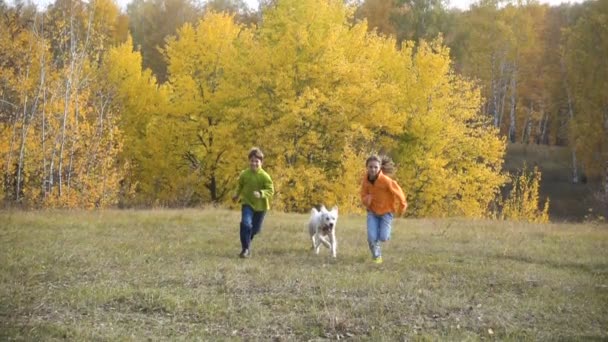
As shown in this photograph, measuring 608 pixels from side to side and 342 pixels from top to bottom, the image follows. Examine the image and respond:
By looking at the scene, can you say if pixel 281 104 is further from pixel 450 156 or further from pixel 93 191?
pixel 450 156

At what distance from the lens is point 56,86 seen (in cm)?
2322

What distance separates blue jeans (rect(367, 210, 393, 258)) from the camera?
10.7 meters

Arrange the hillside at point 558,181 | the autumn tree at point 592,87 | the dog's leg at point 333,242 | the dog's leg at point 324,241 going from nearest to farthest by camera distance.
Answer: the dog's leg at point 333,242 < the dog's leg at point 324,241 < the autumn tree at point 592,87 < the hillside at point 558,181

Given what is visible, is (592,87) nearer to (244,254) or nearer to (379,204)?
(379,204)

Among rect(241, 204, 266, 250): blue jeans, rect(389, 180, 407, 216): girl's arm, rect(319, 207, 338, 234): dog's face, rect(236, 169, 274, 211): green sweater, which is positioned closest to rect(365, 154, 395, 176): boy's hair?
rect(389, 180, 407, 216): girl's arm

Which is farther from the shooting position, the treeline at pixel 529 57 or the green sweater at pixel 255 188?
the treeline at pixel 529 57

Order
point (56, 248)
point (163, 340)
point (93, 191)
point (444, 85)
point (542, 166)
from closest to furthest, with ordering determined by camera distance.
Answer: point (163, 340) → point (56, 248) → point (93, 191) → point (444, 85) → point (542, 166)

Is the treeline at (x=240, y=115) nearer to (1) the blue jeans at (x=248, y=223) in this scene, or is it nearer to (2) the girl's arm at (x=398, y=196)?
(1) the blue jeans at (x=248, y=223)

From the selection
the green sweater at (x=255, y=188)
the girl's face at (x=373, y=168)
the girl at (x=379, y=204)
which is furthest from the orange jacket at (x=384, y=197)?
the green sweater at (x=255, y=188)

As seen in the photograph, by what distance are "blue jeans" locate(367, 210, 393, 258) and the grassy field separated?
0.35 metres

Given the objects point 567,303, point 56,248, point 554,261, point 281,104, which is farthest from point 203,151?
point 567,303

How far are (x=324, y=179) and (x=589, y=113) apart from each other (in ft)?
66.1

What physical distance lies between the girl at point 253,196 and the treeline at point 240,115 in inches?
444

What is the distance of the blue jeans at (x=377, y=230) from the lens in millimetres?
10664
